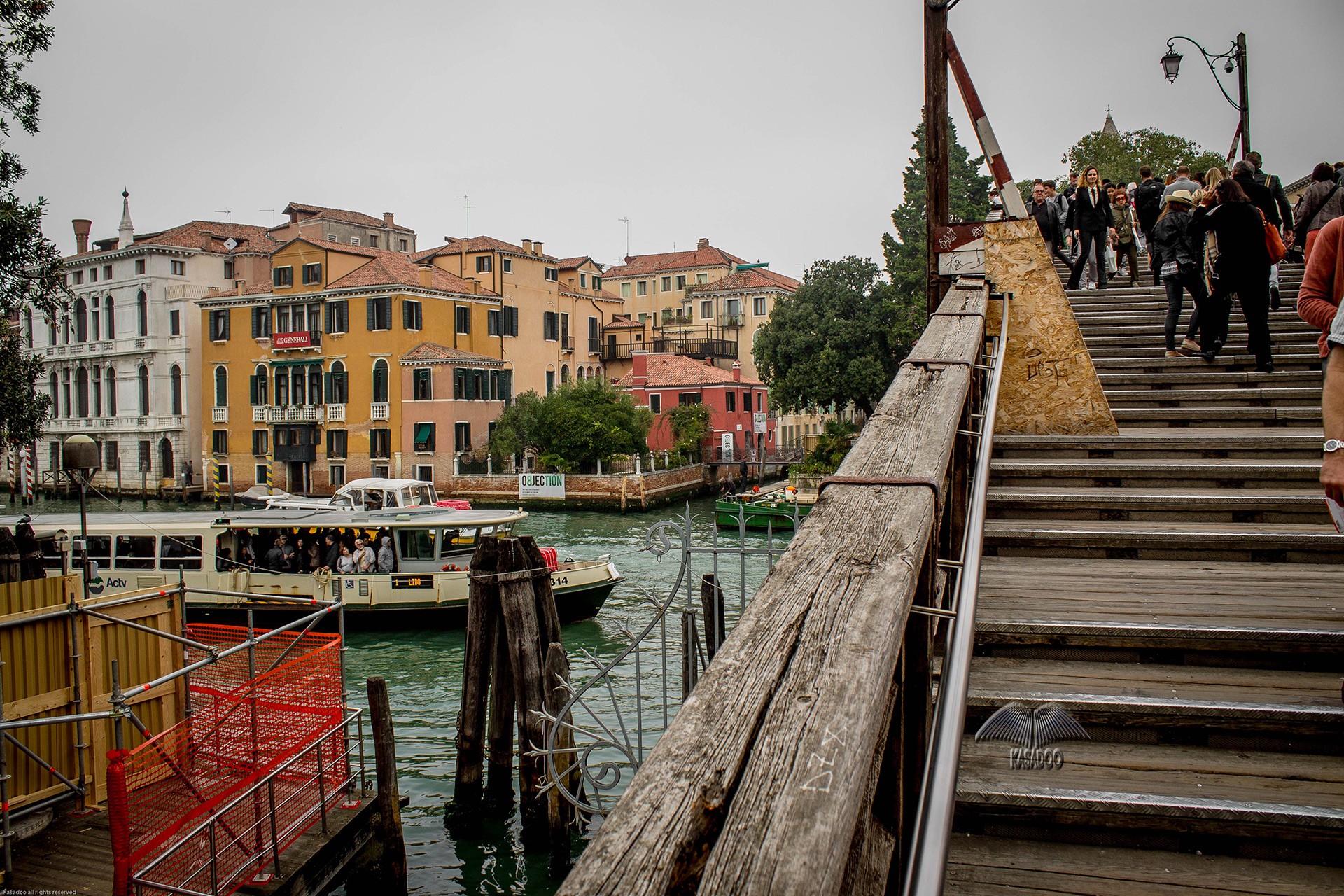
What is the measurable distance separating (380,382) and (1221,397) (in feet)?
130

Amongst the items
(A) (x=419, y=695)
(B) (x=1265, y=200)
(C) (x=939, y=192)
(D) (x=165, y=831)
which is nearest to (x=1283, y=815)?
(C) (x=939, y=192)

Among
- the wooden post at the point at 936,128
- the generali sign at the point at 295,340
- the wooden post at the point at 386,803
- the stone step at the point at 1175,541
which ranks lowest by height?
the wooden post at the point at 386,803

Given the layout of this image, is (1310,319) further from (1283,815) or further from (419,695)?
(419,695)

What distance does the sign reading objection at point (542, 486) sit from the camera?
134 feet

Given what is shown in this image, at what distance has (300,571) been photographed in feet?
63.2

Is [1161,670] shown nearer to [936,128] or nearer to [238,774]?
[936,128]

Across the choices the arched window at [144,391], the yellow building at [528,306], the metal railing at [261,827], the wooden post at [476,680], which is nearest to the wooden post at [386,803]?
the metal railing at [261,827]

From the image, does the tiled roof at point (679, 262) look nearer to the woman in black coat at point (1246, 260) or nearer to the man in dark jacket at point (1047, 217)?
the man in dark jacket at point (1047, 217)

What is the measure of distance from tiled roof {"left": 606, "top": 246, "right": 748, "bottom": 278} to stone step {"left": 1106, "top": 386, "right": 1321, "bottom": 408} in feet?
203

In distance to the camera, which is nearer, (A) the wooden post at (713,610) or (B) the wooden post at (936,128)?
(A) the wooden post at (713,610)

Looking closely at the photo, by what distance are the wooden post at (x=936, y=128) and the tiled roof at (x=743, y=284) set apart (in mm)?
54950

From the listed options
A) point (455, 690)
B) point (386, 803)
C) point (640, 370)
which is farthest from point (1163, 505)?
point (640, 370)

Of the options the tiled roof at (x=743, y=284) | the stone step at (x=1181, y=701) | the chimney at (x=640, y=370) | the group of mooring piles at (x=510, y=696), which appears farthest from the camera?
the tiled roof at (x=743, y=284)

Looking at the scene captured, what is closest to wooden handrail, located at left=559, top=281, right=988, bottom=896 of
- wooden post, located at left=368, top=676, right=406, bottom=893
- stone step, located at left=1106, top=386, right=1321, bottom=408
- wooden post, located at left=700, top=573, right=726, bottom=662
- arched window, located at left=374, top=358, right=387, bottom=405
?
wooden post, located at left=700, top=573, right=726, bottom=662
